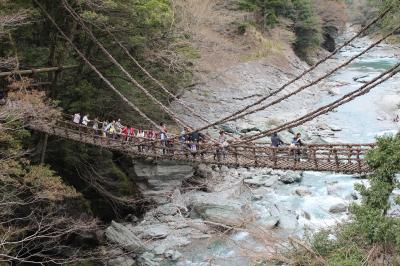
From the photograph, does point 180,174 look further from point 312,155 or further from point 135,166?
point 312,155

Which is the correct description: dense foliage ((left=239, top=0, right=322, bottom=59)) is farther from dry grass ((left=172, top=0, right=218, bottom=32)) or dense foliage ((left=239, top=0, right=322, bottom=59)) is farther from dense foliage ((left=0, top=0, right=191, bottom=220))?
dense foliage ((left=0, top=0, right=191, bottom=220))

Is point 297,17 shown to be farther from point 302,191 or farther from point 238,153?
point 238,153

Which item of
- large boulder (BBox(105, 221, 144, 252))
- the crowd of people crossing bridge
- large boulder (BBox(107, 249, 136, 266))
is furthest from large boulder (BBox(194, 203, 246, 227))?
large boulder (BBox(107, 249, 136, 266))

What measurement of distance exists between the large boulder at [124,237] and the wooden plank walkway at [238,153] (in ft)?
7.48

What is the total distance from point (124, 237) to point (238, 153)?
4118mm

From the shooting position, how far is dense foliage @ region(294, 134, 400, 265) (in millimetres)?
7836

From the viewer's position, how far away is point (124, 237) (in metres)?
13.0

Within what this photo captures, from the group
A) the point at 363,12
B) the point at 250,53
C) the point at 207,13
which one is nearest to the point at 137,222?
the point at 207,13

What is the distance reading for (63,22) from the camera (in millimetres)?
14148

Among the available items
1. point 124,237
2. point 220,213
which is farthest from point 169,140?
point 124,237

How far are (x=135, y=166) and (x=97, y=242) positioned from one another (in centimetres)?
304

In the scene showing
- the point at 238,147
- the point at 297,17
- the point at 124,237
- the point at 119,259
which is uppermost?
the point at 297,17

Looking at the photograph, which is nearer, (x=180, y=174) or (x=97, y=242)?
(x=97, y=242)

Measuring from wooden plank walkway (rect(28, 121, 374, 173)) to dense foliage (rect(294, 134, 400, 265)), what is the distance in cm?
91
